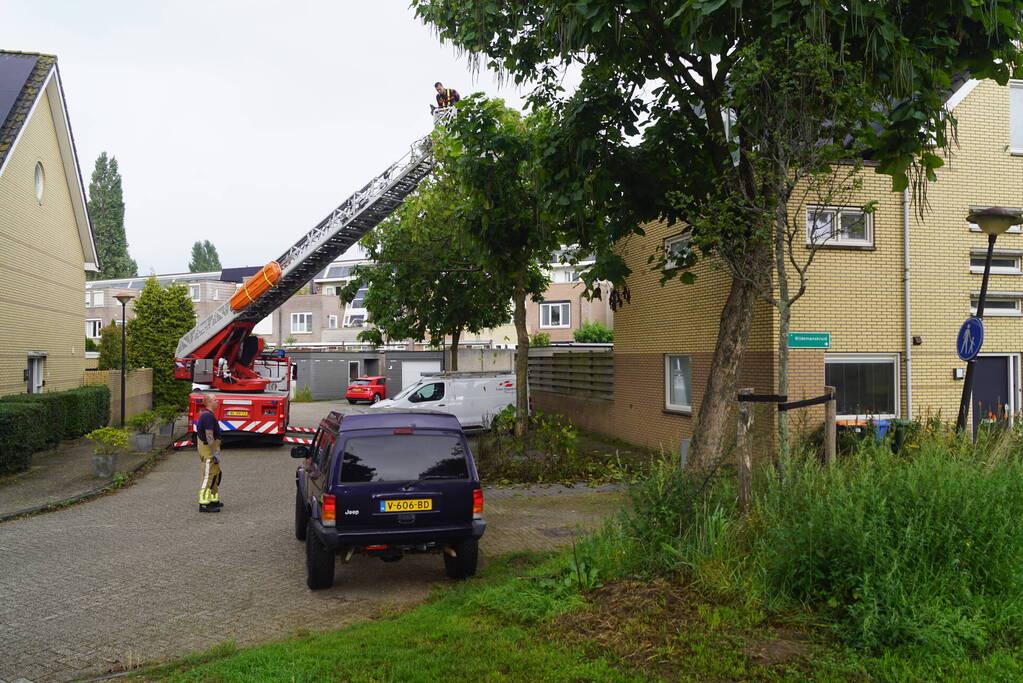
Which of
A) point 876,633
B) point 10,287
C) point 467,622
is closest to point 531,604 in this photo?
point 467,622

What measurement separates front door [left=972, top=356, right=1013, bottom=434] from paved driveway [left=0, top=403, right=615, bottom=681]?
7.57 meters

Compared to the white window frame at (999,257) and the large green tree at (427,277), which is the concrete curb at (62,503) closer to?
the large green tree at (427,277)

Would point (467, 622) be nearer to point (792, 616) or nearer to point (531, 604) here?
point (531, 604)

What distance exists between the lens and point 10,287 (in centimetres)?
1853

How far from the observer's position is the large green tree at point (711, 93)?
740 cm

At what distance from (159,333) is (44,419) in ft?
49.3

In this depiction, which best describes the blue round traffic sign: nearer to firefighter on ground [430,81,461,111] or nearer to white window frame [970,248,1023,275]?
white window frame [970,248,1023,275]

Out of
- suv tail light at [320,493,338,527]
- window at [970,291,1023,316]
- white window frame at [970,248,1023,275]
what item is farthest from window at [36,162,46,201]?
window at [970,291,1023,316]

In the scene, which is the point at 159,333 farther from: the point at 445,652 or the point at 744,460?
the point at 744,460

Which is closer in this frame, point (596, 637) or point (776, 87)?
point (596, 637)

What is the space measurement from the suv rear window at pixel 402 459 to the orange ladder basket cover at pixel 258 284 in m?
12.8

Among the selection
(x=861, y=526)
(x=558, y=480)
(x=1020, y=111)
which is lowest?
(x=558, y=480)

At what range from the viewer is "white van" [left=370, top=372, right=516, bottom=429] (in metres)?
21.9

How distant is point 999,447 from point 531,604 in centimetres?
468
